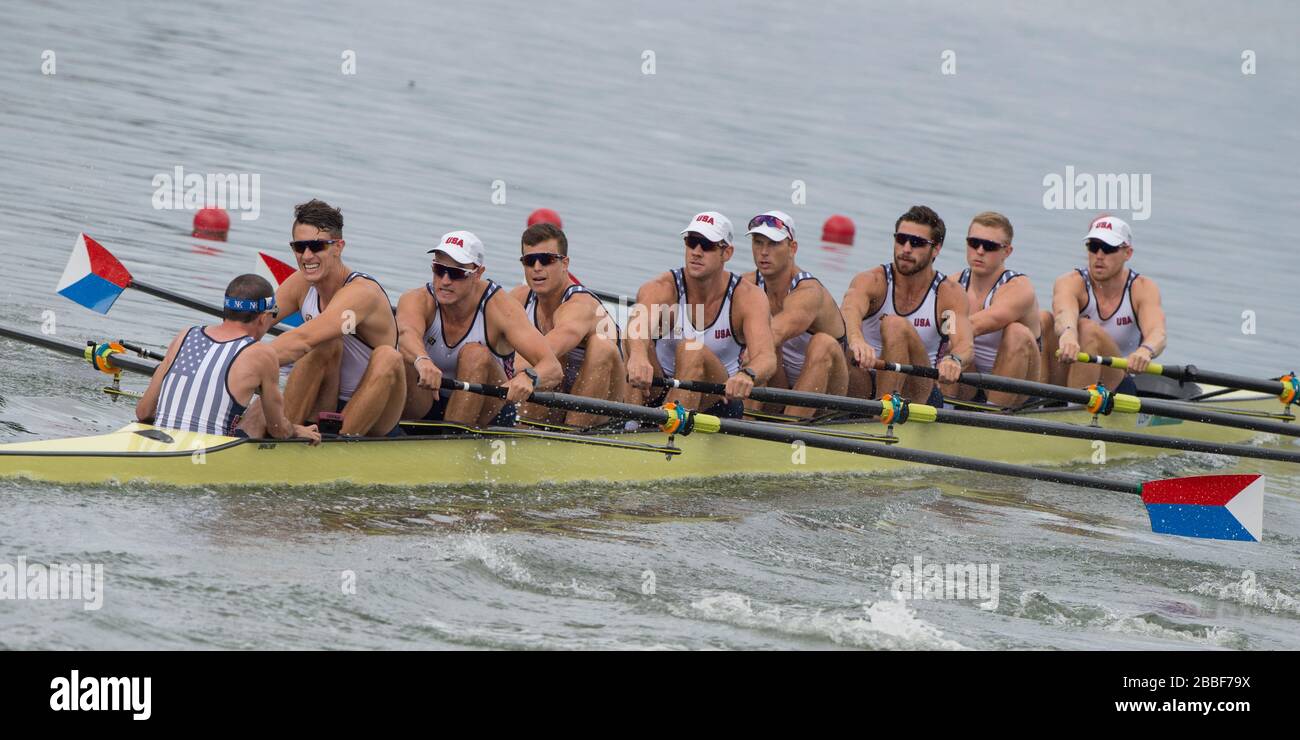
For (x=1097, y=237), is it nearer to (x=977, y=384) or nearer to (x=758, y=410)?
(x=977, y=384)

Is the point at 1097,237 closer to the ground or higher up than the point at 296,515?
higher up

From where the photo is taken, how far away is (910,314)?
10312mm

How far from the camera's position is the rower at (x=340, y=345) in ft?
25.5

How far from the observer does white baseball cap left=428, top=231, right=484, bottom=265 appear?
8141 mm

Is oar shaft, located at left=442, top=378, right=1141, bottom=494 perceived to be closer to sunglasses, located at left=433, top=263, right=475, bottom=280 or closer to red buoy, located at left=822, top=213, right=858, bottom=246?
sunglasses, located at left=433, top=263, right=475, bottom=280

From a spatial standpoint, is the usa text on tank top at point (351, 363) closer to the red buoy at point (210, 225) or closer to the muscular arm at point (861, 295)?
the muscular arm at point (861, 295)

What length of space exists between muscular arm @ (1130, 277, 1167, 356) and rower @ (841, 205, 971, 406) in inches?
67.5

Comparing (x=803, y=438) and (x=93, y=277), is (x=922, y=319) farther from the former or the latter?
(x=93, y=277)

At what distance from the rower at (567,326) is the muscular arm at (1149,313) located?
4.30 metres

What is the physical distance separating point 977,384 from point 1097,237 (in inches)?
81.5

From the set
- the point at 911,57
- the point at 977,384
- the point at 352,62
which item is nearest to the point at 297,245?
the point at 977,384

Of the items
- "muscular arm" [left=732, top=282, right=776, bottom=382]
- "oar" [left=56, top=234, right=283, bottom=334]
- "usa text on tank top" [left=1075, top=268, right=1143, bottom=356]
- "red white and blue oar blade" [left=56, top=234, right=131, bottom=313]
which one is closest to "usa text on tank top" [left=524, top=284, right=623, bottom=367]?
"muscular arm" [left=732, top=282, right=776, bottom=382]

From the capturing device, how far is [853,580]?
298 inches

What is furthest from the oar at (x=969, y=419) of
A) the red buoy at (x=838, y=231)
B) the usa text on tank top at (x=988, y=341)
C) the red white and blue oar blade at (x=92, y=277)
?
the red buoy at (x=838, y=231)
